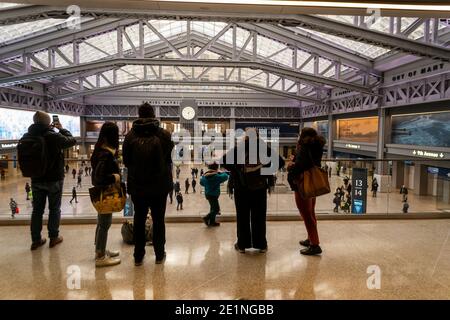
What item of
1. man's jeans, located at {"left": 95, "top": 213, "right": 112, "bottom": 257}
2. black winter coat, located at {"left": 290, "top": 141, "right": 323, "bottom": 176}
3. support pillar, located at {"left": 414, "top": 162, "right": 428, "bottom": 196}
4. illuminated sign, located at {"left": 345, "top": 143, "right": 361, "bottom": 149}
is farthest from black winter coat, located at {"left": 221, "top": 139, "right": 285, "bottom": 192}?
illuminated sign, located at {"left": 345, "top": 143, "right": 361, "bottom": 149}

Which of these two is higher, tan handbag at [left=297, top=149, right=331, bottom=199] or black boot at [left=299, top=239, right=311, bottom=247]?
tan handbag at [left=297, top=149, right=331, bottom=199]

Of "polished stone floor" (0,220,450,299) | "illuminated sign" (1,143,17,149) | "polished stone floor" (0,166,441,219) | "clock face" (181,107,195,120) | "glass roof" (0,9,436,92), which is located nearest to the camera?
"polished stone floor" (0,220,450,299)

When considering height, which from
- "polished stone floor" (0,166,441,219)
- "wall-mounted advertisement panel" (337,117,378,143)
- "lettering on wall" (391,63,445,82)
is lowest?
"polished stone floor" (0,166,441,219)

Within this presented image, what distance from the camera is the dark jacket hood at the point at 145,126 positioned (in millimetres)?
2992

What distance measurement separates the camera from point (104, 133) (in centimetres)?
311

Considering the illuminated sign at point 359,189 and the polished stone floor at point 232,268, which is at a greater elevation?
the illuminated sign at point 359,189

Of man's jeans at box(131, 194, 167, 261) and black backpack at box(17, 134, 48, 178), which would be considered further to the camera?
black backpack at box(17, 134, 48, 178)

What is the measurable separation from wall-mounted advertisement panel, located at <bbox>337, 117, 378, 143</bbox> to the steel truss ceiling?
10.2 ft

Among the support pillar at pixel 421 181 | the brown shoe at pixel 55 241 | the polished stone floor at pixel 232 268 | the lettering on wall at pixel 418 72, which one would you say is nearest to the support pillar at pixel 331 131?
the lettering on wall at pixel 418 72

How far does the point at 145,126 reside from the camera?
2994 millimetres

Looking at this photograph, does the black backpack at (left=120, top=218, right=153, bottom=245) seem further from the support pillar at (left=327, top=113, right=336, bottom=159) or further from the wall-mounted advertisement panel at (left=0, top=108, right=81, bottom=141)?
the support pillar at (left=327, top=113, right=336, bottom=159)

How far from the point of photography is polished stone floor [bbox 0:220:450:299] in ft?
8.68

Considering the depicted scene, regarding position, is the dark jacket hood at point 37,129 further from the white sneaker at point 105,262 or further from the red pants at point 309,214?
the red pants at point 309,214

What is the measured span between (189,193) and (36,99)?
23572 mm
